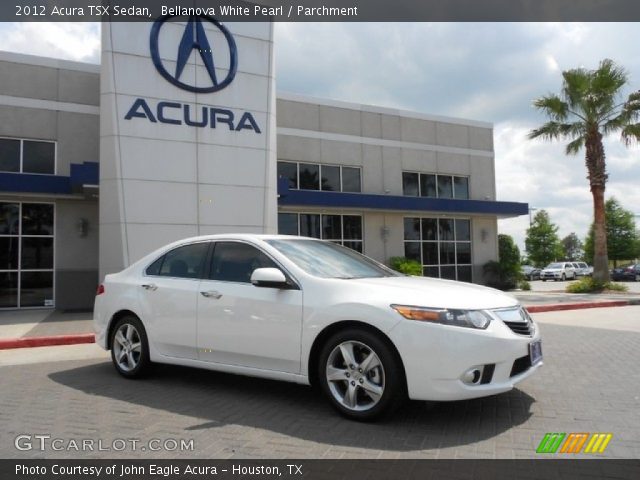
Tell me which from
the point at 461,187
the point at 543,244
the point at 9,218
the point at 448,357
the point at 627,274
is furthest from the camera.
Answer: the point at 543,244

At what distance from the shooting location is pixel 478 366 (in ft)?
12.8

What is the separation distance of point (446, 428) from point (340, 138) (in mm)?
16788

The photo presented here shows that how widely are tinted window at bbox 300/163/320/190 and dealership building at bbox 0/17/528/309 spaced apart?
0.16 ft

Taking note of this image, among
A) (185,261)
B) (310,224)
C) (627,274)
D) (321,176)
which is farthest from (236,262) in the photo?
(627,274)

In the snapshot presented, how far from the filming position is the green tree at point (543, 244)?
58219 millimetres

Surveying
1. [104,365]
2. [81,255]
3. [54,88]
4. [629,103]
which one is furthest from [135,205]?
[629,103]

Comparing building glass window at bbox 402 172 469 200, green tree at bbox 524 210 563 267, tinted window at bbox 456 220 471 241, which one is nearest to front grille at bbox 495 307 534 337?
building glass window at bbox 402 172 469 200

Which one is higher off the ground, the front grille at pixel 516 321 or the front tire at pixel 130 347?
the front grille at pixel 516 321

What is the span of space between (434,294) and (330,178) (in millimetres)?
15941

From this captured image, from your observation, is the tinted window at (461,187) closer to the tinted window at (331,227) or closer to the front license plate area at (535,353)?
the tinted window at (331,227)

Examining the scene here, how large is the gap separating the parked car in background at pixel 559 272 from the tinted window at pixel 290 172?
3070cm

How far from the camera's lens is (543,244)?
192 feet

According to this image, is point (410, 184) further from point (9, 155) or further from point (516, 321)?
point (516, 321)

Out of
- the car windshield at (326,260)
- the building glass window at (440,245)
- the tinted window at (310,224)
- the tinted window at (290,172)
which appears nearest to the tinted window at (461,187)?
the building glass window at (440,245)
